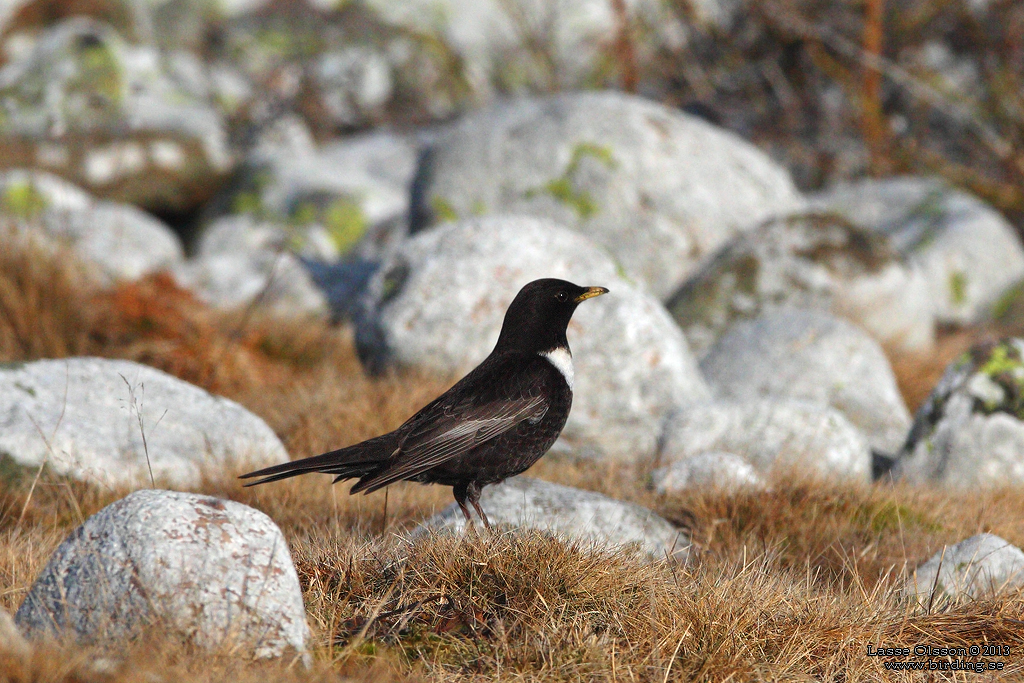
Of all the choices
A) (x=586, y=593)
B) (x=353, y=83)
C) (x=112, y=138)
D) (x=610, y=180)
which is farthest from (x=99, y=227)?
(x=353, y=83)

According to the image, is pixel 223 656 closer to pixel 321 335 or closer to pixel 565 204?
pixel 321 335

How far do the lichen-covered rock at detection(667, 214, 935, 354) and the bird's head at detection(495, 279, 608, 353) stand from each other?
3.89 m

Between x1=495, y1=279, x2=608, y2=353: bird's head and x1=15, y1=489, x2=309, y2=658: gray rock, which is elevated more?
x1=495, y1=279, x2=608, y2=353: bird's head

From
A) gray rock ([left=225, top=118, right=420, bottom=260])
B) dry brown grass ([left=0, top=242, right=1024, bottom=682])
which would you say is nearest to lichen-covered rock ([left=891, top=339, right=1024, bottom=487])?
dry brown grass ([left=0, top=242, right=1024, bottom=682])

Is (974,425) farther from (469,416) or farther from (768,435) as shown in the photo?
(469,416)

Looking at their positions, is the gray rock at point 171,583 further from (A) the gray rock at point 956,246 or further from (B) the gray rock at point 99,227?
(A) the gray rock at point 956,246

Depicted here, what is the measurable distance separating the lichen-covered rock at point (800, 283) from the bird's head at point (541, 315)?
3892 millimetres

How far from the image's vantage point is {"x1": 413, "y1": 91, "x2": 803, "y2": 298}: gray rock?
796 centimetres

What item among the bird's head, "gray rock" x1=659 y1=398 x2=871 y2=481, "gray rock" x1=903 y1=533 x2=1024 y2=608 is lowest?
"gray rock" x1=659 y1=398 x2=871 y2=481

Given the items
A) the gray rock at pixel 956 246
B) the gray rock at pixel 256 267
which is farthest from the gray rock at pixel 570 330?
the gray rock at pixel 956 246

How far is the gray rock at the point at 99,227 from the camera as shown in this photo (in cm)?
825

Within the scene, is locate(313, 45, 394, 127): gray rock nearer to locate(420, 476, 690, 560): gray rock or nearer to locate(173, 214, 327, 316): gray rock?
locate(173, 214, 327, 316): gray rock

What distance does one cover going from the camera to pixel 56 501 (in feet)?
13.5

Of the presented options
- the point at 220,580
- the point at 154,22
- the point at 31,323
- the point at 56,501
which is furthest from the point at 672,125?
the point at 154,22
